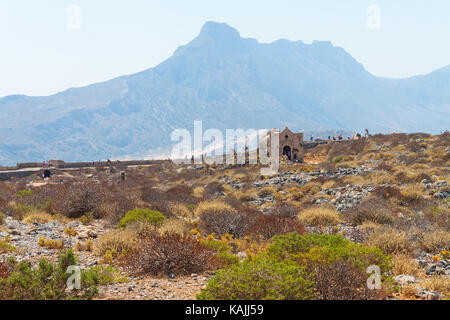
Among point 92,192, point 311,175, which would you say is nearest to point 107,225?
point 92,192

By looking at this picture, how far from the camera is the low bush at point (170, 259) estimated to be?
7.33 meters

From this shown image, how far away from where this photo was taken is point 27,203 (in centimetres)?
1566

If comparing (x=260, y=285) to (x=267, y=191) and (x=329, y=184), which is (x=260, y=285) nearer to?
(x=267, y=191)

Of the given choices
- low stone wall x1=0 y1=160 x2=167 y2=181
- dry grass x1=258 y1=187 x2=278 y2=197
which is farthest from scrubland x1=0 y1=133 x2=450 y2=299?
low stone wall x1=0 y1=160 x2=167 y2=181

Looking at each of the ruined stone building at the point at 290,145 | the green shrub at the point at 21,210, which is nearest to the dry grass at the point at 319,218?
the green shrub at the point at 21,210

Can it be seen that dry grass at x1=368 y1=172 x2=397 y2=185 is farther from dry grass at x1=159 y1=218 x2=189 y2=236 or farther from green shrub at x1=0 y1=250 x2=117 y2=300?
green shrub at x1=0 y1=250 x2=117 y2=300

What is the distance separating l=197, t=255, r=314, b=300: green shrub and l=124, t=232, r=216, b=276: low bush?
1.93 meters

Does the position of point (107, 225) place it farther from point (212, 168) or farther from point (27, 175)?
point (27, 175)

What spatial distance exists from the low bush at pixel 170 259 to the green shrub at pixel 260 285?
6.34ft

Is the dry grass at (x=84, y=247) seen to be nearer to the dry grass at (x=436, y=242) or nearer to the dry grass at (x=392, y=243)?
the dry grass at (x=392, y=243)

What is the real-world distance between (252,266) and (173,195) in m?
14.0

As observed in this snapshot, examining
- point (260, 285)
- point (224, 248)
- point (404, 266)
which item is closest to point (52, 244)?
point (224, 248)
